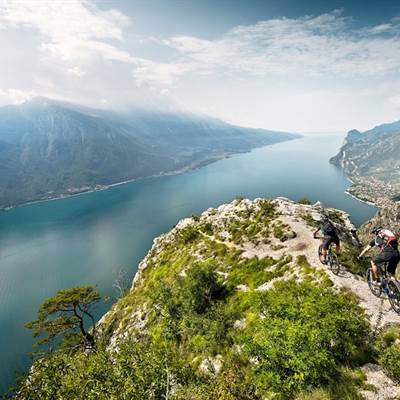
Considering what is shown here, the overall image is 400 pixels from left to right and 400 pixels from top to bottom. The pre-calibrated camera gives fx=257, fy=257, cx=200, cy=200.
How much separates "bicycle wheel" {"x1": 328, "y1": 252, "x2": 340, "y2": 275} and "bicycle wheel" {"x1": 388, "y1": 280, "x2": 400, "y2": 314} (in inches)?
267

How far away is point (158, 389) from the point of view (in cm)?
1291

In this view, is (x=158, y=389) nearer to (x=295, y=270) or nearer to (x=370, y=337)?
(x=370, y=337)

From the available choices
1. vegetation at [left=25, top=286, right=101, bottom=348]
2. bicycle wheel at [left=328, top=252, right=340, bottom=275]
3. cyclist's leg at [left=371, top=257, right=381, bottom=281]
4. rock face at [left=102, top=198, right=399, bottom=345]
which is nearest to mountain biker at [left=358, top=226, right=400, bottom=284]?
cyclist's leg at [left=371, top=257, right=381, bottom=281]

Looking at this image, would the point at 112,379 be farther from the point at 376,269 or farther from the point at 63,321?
the point at 63,321

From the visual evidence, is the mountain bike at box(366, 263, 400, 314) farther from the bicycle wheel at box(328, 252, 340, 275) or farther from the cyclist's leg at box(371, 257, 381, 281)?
the bicycle wheel at box(328, 252, 340, 275)

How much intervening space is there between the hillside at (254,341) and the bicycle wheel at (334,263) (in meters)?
0.60

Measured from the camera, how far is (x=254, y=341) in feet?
46.8

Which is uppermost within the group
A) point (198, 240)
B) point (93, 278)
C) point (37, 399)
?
point (37, 399)

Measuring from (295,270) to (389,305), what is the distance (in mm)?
10226

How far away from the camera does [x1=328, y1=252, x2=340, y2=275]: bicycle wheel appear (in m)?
22.9

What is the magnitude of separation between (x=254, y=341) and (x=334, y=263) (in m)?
13.1

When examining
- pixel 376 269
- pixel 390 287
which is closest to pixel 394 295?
pixel 390 287

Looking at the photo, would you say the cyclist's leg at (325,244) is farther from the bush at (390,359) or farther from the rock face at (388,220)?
the rock face at (388,220)

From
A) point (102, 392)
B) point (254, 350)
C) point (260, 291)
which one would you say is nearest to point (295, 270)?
point (260, 291)
